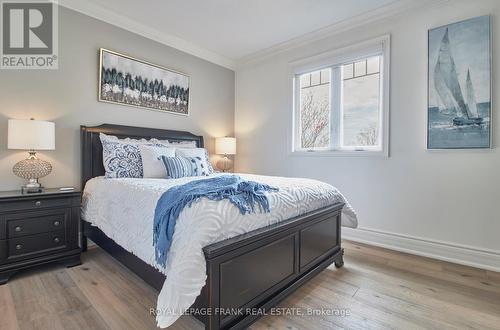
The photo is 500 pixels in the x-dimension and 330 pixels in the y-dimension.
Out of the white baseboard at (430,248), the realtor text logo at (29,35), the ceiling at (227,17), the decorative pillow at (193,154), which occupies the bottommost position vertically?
the white baseboard at (430,248)

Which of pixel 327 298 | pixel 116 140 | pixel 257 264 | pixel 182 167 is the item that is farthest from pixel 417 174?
pixel 116 140

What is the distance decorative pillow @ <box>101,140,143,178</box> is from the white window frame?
2.12 metres

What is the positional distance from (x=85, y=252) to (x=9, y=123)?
Result: 1449 mm

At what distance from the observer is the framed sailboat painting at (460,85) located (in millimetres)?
2328

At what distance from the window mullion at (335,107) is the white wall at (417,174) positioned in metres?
0.25

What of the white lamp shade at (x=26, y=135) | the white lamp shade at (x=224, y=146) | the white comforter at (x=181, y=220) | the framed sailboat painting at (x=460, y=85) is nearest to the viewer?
the white comforter at (x=181, y=220)

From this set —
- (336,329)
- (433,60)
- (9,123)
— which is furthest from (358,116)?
(9,123)

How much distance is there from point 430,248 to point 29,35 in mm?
4635

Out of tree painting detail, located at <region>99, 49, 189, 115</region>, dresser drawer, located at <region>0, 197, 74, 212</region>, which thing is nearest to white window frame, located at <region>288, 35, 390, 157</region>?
tree painting detail, located at <region>99, 49, 189, 115</region>

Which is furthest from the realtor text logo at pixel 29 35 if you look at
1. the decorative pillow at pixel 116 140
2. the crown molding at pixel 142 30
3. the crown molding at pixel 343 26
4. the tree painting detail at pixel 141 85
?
the crown molding at pixel 343 26

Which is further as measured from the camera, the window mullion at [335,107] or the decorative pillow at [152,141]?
the window mullion at [335,107]

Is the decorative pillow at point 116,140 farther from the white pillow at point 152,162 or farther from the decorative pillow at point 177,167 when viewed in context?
the decorative pillow at point 177,167

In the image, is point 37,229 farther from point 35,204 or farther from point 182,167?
point 182,167

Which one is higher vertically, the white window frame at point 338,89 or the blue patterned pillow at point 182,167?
the white window frame at point 338,89
